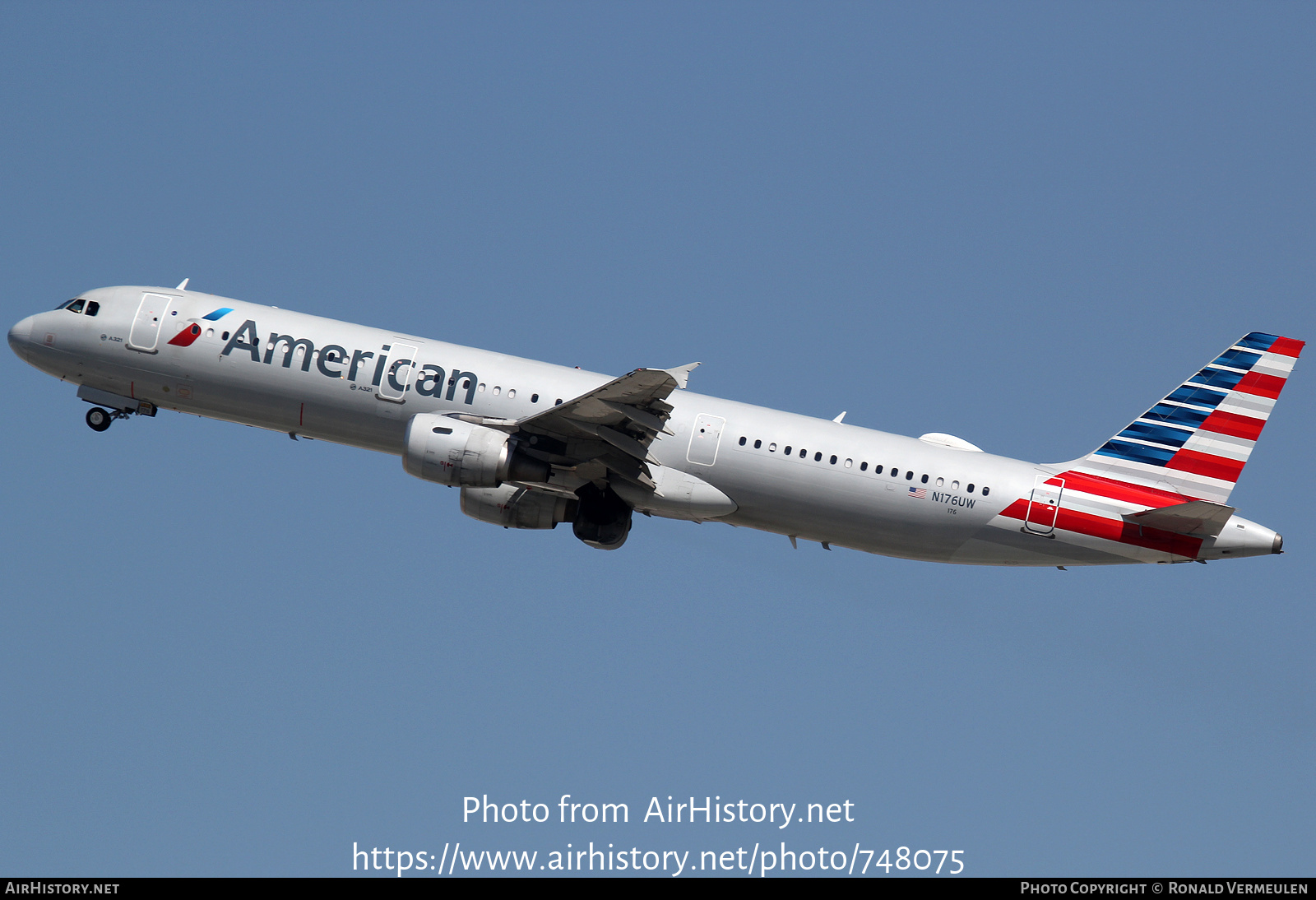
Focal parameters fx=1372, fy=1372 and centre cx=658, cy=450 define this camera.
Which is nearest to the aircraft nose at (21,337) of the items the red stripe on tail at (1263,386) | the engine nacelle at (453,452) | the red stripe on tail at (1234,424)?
the engine nacelle at (453,452)

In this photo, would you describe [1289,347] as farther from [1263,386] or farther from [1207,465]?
[1207,465]

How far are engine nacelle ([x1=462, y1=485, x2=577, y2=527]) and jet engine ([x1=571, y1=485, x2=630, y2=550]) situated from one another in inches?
22.5

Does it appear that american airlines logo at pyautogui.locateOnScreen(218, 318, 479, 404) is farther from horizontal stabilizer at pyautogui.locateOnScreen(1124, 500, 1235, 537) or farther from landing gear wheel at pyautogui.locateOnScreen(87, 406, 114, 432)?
horizontal stabilizer at pyautogui.locateOnScreen(1124, 500, 1235, 537)

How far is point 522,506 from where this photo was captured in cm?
3981

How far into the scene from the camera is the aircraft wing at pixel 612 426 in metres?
35.5

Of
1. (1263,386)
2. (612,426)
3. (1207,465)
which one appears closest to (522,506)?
(612,426)

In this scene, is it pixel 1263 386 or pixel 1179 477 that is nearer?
pixel 1179 477

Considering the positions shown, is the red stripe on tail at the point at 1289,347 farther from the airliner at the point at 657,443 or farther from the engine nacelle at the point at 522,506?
the engine nacelle at the point at 522,506

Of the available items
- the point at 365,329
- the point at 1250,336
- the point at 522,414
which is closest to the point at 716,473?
the point at 522,414

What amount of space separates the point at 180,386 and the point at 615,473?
513 inches

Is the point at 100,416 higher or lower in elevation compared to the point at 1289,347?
lower

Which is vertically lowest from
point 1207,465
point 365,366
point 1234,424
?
point 365,366

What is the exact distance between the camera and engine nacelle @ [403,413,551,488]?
120 feet

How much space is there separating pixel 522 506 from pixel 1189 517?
1844cm
